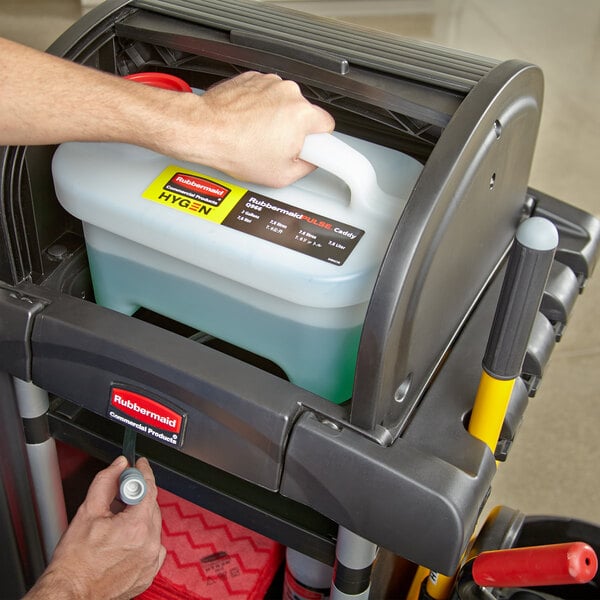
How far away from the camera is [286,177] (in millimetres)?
836

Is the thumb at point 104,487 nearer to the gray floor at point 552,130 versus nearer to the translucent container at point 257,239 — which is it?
the translucent container at point 257,239

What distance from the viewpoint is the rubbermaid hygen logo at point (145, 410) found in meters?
0.83

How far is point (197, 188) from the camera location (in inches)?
33.9

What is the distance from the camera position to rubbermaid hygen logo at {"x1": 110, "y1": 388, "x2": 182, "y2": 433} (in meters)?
0.83

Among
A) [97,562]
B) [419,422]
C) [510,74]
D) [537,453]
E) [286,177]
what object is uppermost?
[510,74]

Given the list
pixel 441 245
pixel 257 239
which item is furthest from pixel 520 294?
pixel 257 239

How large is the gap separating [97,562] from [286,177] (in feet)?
1.44

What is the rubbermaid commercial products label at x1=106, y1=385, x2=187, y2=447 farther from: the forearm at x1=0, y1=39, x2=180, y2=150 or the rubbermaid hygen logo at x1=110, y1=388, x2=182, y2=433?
the forearm at x1=0, y1=39, x2=180, y2=150

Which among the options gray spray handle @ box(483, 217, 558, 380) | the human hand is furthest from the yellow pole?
the human hand

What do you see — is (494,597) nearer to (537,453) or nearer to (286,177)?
(286,177)

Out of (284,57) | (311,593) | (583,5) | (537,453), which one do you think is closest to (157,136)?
(284,57)

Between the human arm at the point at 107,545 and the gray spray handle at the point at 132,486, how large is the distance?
2 cm

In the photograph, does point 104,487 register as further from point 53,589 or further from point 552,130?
point 552,130

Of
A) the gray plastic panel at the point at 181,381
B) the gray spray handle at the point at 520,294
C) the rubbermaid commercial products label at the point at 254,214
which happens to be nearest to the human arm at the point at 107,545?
the gray plastic panel at the point at 181,381
